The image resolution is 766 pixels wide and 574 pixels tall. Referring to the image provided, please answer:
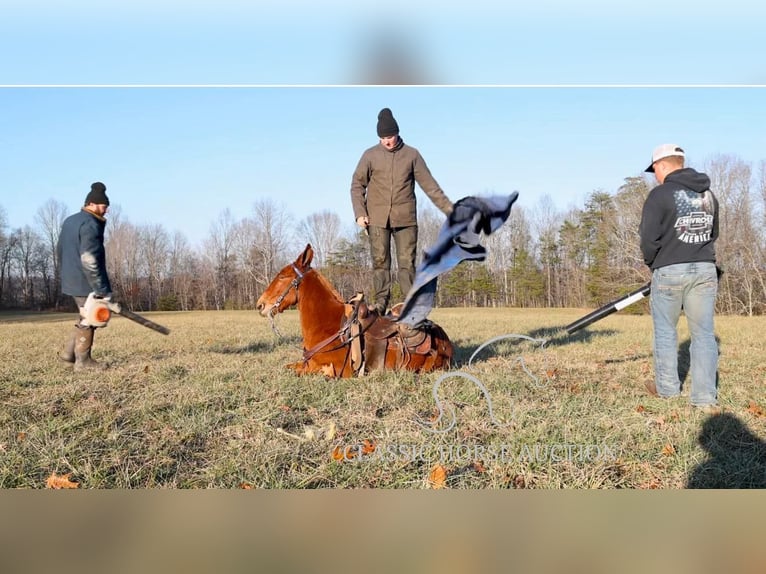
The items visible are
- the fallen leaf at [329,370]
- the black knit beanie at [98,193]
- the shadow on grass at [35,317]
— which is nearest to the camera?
the black knit beanie at [98,193]

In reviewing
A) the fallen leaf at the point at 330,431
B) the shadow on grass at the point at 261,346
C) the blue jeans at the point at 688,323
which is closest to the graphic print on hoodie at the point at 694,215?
the blue jeans at the point at 688,323

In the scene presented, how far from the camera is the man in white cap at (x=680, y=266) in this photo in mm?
2605

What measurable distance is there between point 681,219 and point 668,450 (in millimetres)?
1096

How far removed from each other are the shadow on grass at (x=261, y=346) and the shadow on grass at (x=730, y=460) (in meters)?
2.29

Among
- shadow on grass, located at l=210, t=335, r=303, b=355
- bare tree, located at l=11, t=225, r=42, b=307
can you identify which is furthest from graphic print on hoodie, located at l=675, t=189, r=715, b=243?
bare tree, located at l=11, t=225, r=42, b=307

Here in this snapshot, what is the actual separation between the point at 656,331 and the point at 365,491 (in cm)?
178

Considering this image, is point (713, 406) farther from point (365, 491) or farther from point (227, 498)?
point (227, 498)

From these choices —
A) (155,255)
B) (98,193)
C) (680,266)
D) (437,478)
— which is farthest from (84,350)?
(680,266)

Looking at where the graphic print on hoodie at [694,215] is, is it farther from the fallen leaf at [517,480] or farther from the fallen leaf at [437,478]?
the fallen leaf at [437,478]

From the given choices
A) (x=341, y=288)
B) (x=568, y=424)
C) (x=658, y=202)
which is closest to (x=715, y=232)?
(x=658, y=202)

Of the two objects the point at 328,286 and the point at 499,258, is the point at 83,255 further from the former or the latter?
the point at 499,258

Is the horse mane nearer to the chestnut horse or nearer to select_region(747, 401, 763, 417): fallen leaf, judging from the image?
the chestnut horse

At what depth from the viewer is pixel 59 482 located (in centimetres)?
236

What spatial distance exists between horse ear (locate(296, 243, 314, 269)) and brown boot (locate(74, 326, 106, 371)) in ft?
3.75
